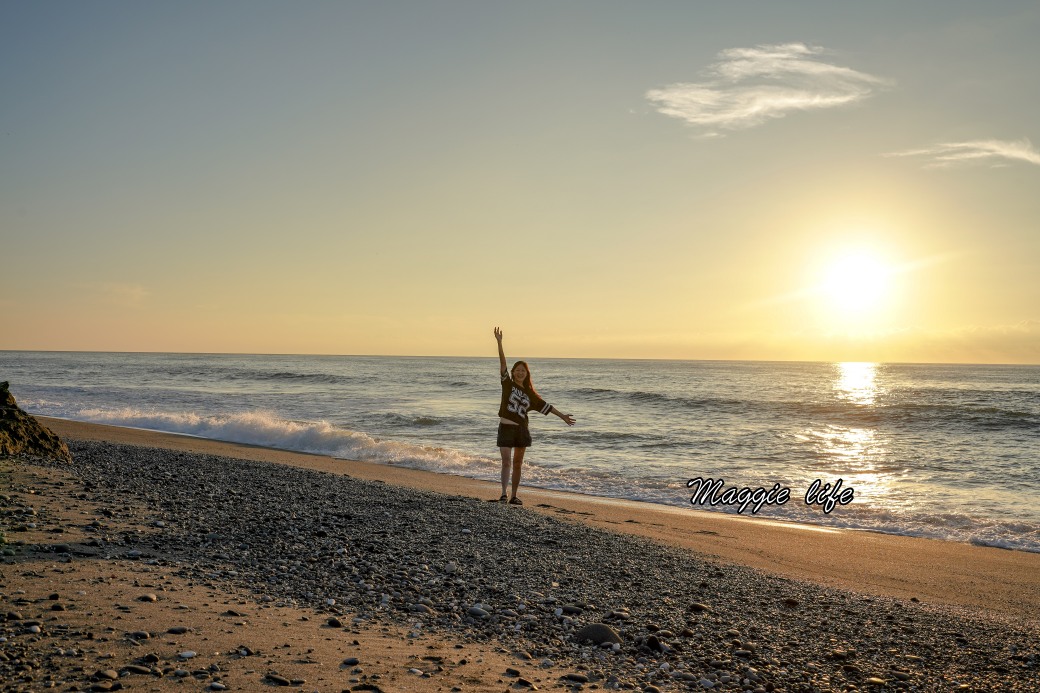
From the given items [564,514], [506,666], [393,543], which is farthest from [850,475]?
[506,666]

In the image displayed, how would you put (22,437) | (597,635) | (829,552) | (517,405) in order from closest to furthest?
(597,635)
(829,552)
(517,405)
(22,437)

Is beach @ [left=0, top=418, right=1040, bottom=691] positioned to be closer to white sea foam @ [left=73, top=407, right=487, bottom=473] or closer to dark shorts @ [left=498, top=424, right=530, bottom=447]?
dark shorts @ [left=498, top=424, right=530, bottom=447]

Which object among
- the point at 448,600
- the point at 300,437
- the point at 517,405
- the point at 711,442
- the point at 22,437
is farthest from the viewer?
the point at 711,442

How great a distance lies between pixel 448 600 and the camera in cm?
586

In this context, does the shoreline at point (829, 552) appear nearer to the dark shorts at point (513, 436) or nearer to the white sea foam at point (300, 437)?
the dark shorts at point (513, 436)

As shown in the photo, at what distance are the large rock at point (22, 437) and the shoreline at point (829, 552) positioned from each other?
5.53 meters

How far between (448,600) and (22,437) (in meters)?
9.02

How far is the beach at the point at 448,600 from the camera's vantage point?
4.44m

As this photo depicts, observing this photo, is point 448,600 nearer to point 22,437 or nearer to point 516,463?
point 516,463

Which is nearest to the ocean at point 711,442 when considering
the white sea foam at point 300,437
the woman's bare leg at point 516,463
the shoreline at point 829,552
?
the white sea foam at point 300,437

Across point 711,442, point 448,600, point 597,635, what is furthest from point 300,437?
point 597,635

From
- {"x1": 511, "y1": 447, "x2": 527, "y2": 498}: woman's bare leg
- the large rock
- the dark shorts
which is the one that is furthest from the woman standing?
the large rock

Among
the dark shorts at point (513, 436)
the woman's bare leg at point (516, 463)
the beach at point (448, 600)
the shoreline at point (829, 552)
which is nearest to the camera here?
the beach at point (448, 600)

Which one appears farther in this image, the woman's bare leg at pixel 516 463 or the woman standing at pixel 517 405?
the woman's bare leg at pixel 516 463
